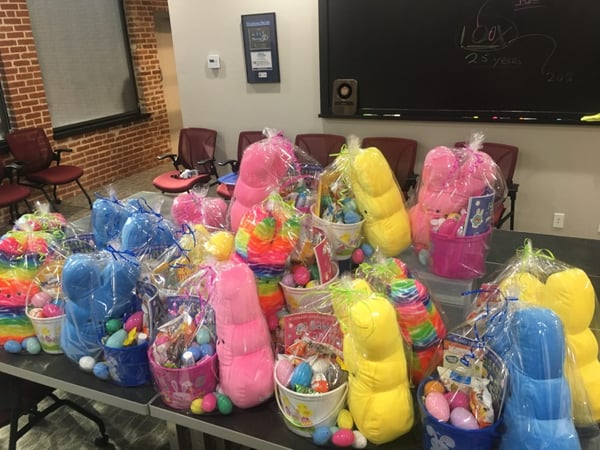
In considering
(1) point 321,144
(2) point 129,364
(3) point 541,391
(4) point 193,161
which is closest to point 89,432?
(2) point 129,364

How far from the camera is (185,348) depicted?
1246 millimetres

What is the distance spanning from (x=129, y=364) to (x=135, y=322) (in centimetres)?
11

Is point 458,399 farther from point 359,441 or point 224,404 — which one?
point 224,404

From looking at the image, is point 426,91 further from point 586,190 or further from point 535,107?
point 586,190

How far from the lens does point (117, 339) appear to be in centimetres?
128

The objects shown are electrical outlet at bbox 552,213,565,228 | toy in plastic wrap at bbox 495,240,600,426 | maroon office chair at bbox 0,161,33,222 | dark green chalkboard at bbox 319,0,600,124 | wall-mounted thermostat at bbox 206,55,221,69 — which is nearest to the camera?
toy in plastic wrap at bbox 495,240,600,426

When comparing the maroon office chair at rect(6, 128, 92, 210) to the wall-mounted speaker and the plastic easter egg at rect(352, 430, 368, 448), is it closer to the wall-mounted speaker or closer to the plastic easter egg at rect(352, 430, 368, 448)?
the wall-mounted speaker

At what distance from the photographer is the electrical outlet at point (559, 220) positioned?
358 centimetres

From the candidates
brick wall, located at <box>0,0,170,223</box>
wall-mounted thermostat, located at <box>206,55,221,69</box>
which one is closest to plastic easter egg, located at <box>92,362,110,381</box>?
wall-mounted thermostat, located at <box>206,55,221,69</box>

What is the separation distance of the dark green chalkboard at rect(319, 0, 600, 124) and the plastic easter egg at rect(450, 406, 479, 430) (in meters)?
2.94

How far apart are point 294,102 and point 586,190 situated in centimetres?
236

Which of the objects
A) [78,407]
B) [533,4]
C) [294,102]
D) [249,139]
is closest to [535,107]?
[533,4]

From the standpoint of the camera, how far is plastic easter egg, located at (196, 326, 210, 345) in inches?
48.8

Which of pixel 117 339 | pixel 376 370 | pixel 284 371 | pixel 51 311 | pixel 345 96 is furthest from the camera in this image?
pixel 345 96
